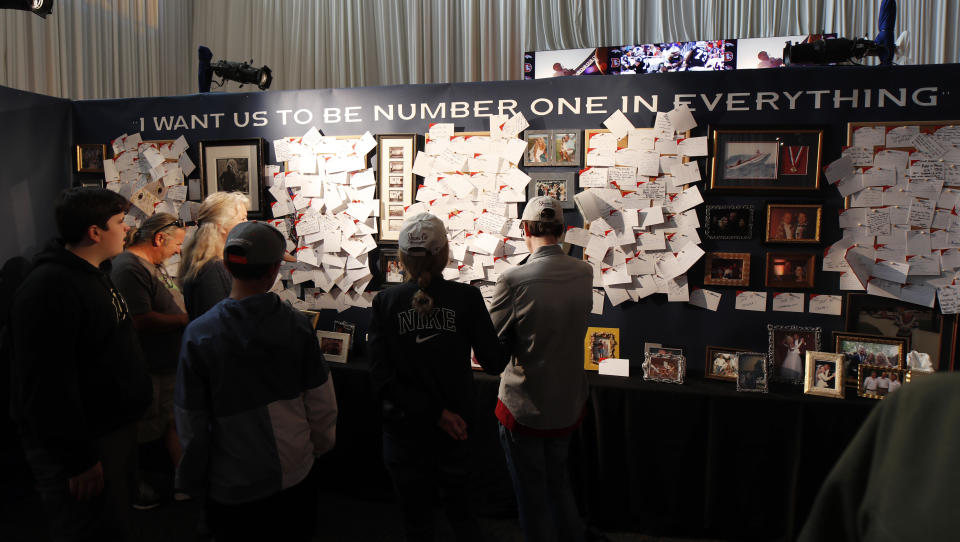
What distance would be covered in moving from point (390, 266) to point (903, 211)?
2590 mm

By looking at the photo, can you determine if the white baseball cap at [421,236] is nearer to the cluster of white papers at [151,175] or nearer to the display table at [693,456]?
the display table at [693,456]

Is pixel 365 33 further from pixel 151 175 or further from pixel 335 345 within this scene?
pixel 335 345

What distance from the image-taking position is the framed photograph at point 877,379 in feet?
7.95

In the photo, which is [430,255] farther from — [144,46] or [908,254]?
[144,46]

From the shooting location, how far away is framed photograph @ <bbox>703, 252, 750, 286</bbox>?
2688mm

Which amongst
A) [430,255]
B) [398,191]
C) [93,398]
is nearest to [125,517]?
[93,398]

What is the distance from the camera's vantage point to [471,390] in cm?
190

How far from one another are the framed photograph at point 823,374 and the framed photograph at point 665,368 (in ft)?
1.79

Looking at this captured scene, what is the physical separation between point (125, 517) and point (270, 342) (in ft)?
3.00

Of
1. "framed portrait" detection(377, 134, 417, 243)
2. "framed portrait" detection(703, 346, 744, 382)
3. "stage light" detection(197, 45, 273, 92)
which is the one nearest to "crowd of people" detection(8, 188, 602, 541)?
"framed portrait" detection(703, 346, 744, 382)

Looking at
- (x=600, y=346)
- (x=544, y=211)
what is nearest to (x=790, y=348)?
(x=600, y=346)

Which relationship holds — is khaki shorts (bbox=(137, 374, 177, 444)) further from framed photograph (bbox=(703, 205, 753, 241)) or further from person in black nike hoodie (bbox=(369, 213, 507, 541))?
framed photograph (bbox=(703, 205, 753, 241))

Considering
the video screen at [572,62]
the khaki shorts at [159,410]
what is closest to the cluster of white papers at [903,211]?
the video screen at [572,62]

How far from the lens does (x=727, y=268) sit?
2.71 metres
